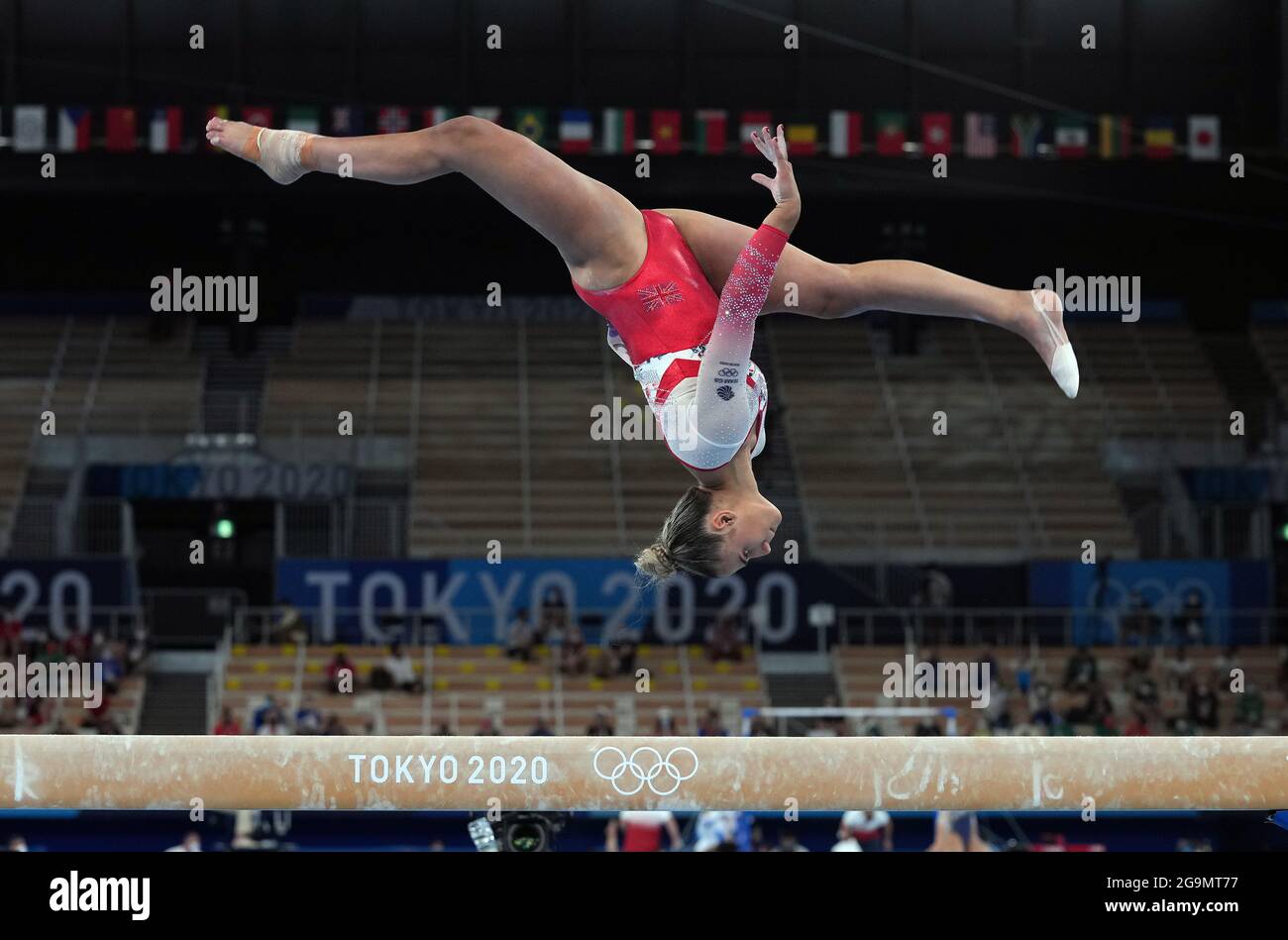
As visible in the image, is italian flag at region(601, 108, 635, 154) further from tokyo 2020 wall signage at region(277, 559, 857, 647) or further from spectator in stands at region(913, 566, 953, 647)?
spectator in stands at region(913, 566, 953, 647)

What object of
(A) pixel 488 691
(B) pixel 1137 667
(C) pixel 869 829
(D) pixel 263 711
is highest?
(B) pixel 1137 667

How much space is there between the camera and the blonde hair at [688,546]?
540 centimetres

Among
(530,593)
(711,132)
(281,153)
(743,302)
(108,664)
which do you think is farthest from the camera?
(711,132)

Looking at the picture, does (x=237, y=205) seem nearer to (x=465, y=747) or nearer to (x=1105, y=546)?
(x=1105, y=546)

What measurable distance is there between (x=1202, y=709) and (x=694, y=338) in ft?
41.1

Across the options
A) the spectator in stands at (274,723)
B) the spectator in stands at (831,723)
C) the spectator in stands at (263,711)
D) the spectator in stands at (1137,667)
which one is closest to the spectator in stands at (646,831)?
the spectator in stands at (831,723)

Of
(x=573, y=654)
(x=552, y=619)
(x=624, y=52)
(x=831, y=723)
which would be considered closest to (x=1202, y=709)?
(x=831, y=723)

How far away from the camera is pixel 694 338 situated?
539 cm

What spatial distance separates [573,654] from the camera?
1736cm

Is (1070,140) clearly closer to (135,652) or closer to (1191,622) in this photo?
(1191,622)

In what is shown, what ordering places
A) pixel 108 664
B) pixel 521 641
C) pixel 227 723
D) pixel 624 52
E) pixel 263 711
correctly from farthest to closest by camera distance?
pixel 624 52
pixel 521 641
pixel 108 664
pixel 263 711
pixel 227 723

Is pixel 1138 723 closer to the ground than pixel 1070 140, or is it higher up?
closer to the ground

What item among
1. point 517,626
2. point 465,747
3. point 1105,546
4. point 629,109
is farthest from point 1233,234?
point 465,747

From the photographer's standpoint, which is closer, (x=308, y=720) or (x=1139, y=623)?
(x=308, y=720)
